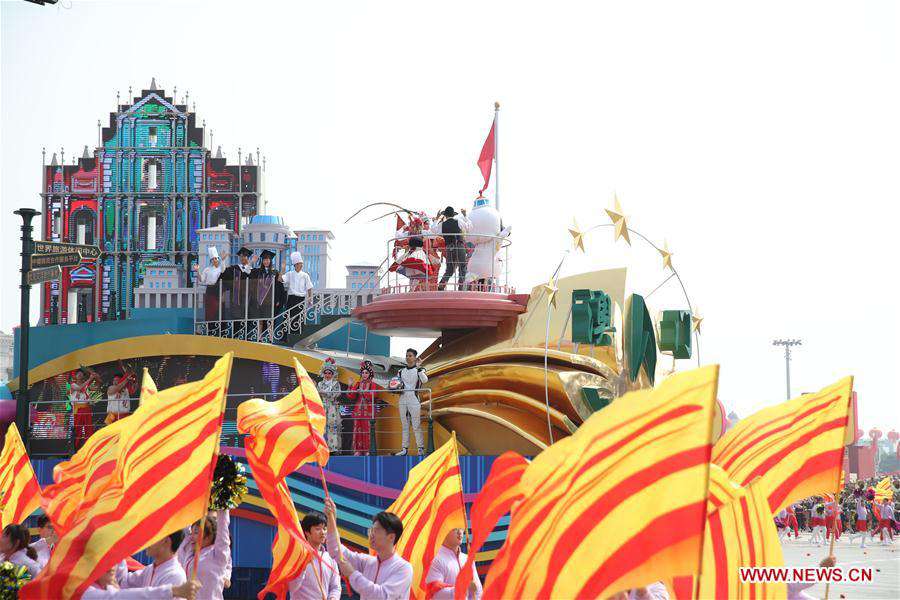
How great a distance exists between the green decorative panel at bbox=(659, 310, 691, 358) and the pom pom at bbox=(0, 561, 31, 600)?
1323 centimetres

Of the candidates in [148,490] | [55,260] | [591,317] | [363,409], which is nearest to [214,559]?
[148,490]

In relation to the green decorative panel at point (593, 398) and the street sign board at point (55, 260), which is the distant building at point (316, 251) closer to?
the street sign board at point (55, 260)

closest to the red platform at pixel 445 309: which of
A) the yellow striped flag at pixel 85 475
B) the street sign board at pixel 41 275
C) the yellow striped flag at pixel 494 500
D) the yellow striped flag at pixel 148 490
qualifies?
the street sign board at pixel 41 275

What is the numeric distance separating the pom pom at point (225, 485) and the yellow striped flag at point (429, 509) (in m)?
2.01

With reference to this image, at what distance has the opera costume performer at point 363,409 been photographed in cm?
2027

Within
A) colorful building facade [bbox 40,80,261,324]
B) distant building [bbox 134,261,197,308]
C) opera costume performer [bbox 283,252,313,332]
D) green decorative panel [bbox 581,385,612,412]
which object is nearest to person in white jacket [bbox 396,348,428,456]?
green decorative panel [bbox 581,385,612,412]

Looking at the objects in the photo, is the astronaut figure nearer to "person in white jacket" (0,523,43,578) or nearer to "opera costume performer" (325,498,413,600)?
"person in white jacket" (0,523,43,578)

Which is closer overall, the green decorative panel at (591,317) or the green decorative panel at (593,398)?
the green decorative panel at (593,398)

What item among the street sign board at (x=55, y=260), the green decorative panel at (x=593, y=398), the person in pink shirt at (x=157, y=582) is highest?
the street sign board at (x=55, y=260)

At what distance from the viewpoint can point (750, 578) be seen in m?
8.70

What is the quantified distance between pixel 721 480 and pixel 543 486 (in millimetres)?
2336

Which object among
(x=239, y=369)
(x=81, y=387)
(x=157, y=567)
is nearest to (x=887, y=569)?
(x=239, y=369)

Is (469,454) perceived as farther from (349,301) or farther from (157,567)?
(157,567)

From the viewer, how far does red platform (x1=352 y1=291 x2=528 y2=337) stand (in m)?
20.6
